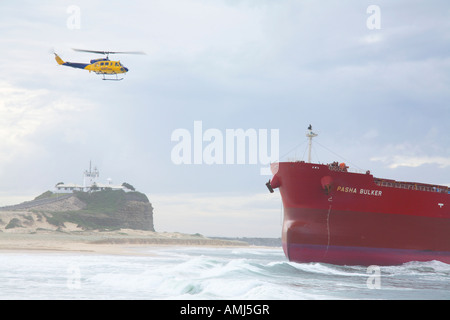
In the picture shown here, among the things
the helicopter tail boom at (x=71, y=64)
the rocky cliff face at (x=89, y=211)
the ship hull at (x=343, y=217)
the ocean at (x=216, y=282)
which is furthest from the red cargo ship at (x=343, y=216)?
the rocky cliff face at (x=89, y=211)

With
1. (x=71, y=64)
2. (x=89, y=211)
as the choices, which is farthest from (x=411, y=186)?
(x=89, y=211)

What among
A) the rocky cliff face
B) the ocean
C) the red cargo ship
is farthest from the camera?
the rocky cliff face

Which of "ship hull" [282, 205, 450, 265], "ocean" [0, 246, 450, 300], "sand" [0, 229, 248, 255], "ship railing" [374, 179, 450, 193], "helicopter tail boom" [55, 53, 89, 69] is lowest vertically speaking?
"sand" [0, 229, 248, 255]

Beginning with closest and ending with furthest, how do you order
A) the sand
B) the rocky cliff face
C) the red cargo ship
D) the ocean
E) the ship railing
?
the ocean < the red cargo ship < the ship railing < the sand < the rocky cliff face

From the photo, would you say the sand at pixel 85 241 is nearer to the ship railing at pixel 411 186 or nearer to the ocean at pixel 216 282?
the ocean at pixel 216 282

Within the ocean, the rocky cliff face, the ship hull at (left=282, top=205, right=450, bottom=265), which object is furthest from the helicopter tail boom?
the rocky cliff face

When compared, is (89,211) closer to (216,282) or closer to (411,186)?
(411,186)

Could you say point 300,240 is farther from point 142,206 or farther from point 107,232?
point 142,206

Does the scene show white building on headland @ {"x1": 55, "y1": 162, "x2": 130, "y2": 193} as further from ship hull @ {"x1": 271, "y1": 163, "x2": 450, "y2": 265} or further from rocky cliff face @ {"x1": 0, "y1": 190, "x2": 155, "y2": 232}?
ship hull @ {"x1": 271, "y1": 163, "x2": 450, "y2": 265}
